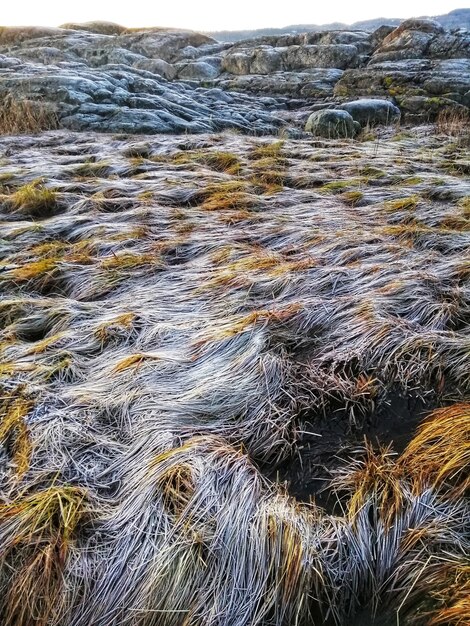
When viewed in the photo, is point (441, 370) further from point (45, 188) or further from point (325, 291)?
point (45, 188)

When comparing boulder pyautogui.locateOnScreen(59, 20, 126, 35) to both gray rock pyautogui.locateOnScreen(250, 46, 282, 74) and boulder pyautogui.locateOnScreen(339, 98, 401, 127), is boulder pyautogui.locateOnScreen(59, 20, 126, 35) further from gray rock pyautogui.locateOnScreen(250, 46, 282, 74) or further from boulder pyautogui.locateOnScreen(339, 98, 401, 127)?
boulder pyautogui.locateOnScreen(339, 98, 401, 127)

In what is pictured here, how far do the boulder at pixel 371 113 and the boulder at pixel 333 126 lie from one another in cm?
122

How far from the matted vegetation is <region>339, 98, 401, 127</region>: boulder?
792cm

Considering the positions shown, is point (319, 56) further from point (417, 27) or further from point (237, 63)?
point (417, 27)

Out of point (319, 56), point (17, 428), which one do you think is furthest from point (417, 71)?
point (17, 428)

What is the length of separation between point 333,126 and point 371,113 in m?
2.25

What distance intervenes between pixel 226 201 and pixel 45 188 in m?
2.19

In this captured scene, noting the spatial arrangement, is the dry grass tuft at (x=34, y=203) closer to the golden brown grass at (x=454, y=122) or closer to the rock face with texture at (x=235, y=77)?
Result: the rock face with texture at (x=235, y=77)

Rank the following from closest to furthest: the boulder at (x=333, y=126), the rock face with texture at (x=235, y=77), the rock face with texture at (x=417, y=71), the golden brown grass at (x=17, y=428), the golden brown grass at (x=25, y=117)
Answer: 1. the golden brown grass at (x=17, y=428)
2. the boulder at (x=333, y=126)
3. the golden brown grass at (x=25, y=117)
4. the rock face with texture at (x=235, y=77)
5. the rock face with texture at (x=417, y=71)

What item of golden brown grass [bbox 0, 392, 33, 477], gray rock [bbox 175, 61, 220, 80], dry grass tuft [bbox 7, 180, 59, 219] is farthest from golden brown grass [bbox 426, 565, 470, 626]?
gray rock [bbox 175, 61, 220, 80]

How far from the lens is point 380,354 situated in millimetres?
2758

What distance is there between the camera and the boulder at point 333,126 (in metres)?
10.4

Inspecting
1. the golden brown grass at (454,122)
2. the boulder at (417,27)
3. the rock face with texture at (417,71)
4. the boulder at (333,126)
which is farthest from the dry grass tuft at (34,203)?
the boulder at (417,27)

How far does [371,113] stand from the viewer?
40.0 feet
